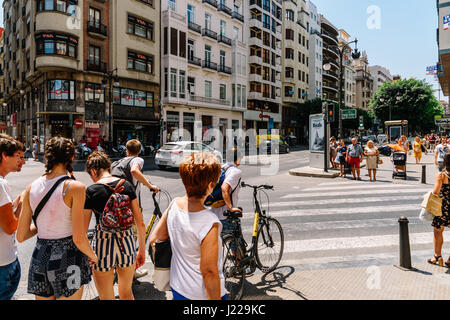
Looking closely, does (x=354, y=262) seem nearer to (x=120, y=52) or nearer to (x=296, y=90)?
(x=120, y=52)

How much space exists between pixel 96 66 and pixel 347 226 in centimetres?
2612

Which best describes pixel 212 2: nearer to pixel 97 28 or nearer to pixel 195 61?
pixel 195 61

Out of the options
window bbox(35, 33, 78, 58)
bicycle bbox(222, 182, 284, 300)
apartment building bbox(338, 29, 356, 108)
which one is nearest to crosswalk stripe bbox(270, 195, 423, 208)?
bicycle bbox(222, 182, 284, 300)

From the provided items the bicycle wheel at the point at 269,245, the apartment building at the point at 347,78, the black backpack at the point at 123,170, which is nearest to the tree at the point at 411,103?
the apartment building at the point at 347,78

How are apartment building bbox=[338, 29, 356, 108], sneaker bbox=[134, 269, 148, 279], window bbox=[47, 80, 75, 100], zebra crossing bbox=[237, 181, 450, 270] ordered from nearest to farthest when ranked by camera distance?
sneaker bbox=[134, 269, 148, 279] < zebra crossing bbox=[237, 181, 450, 270] < window bbox=[47, 80, 75, 100] < apartment building bbox=[338, 29, 356, 108]

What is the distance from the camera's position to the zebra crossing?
5.17 m

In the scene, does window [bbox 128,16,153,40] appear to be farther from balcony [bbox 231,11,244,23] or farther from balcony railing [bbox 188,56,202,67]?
balcony [bbox 231,11,244,23]

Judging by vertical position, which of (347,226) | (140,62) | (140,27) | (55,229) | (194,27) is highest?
(194,27)

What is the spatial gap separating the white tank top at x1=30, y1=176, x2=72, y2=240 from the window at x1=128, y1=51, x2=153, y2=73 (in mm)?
29080

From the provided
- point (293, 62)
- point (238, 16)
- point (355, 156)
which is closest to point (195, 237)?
point (355, 156)

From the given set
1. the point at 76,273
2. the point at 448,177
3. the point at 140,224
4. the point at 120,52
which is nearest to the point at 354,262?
the point at 448,177

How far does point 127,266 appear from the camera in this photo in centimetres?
302

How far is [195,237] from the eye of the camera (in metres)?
1.94

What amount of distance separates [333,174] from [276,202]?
20.8 ft
